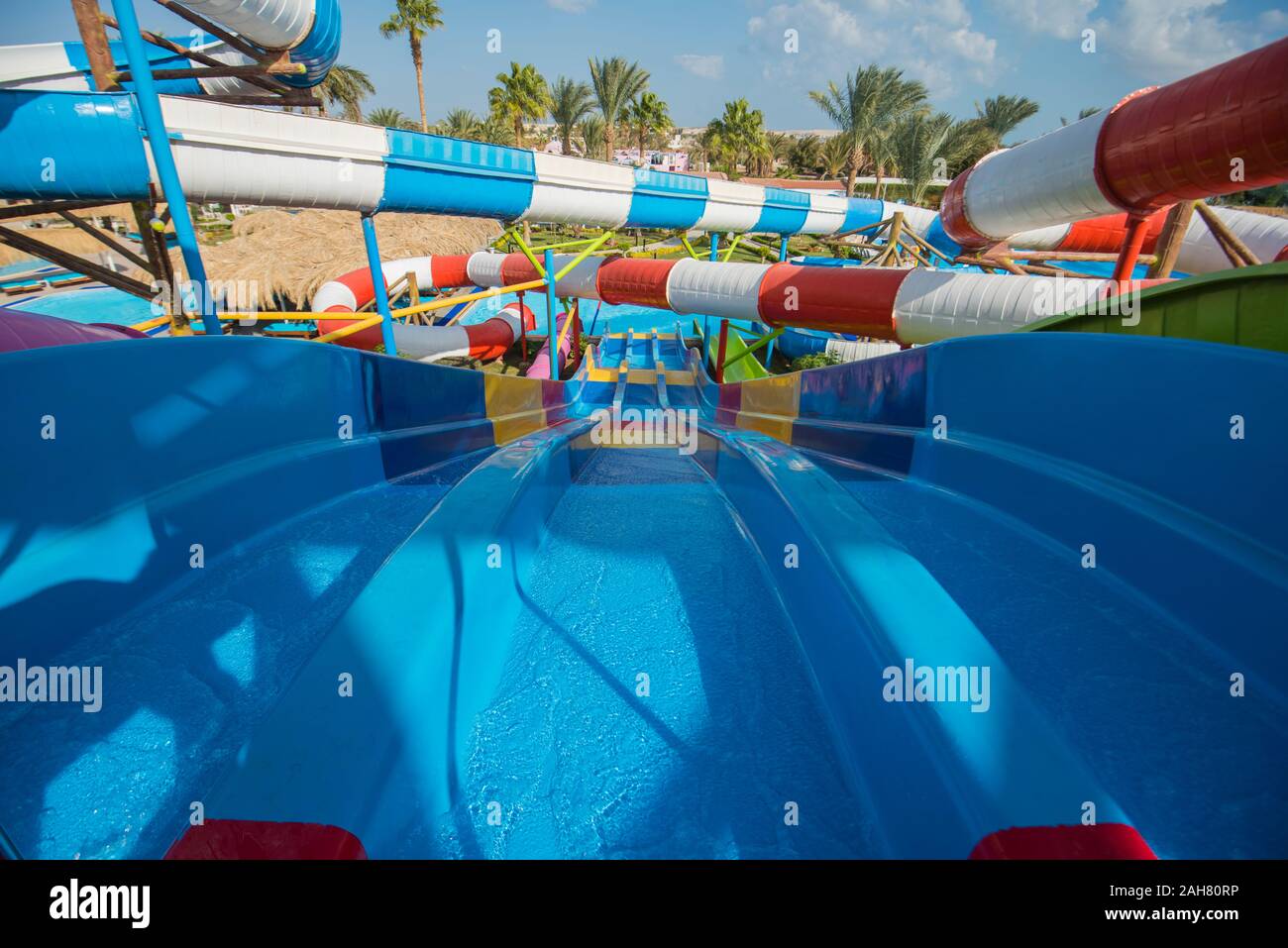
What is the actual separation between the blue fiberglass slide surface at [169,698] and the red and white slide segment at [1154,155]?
4243 millimetres

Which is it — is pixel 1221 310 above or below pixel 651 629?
above

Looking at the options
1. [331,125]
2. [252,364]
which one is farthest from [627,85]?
[252,364]

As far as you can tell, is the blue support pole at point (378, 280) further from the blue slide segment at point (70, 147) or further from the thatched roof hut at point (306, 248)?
the thatched roof hut at point (306, 248)

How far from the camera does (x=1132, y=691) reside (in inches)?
54.2

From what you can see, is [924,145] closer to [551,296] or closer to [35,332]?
[551,296]

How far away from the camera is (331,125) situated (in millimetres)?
4605

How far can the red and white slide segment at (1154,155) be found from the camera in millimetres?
2670

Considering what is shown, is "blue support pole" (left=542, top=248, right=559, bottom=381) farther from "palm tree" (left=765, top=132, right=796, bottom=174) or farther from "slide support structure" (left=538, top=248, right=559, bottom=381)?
"palm tree" (left=765, top=132, right=796, bottom=174)

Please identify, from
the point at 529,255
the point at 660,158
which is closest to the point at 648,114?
the point at 660,158

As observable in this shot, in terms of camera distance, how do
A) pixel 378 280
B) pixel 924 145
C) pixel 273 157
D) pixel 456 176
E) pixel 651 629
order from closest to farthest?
pixel 651 629
pixel 273 157
pixel 456 176
pixel 378 280
pixel 924 145

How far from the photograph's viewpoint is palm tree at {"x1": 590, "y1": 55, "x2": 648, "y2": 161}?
964 inches

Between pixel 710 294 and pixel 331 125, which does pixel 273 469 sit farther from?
pixel 710 294

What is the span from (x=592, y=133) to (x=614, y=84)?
12.2 ft
